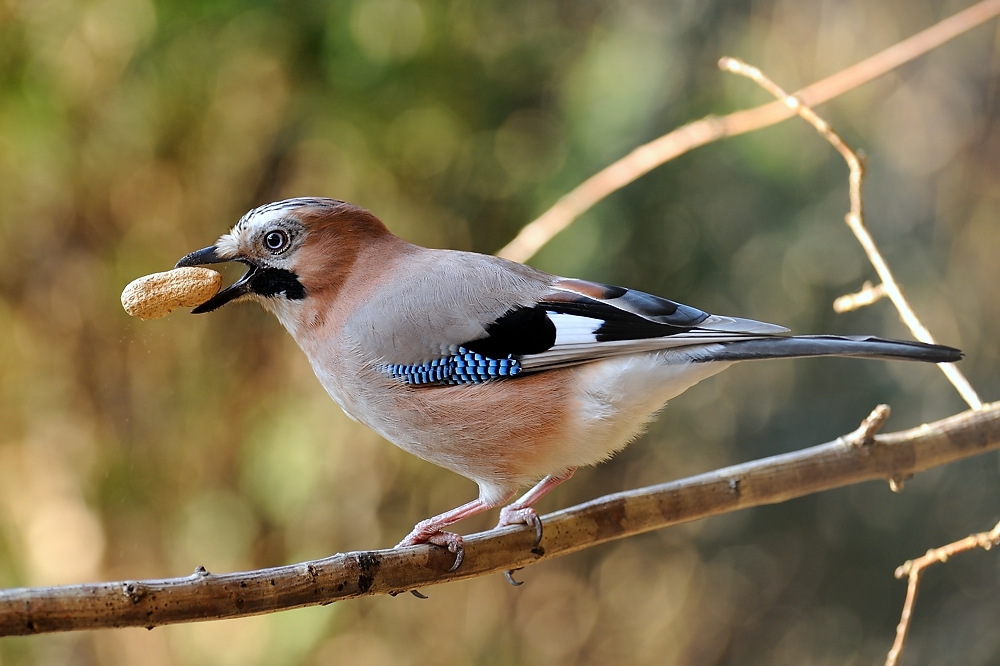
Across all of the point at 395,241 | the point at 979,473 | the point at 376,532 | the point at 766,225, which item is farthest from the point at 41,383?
the point at 979,473

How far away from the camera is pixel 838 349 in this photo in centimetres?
163

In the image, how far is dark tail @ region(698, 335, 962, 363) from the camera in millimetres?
1555

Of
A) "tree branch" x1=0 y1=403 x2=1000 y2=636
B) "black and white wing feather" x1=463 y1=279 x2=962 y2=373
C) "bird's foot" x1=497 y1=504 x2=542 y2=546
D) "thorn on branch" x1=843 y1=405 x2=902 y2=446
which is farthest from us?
"thorn on branch" x1=843 y1=405 x2=902 y2=446

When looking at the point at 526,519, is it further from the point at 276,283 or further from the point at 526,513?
the point at 276,283

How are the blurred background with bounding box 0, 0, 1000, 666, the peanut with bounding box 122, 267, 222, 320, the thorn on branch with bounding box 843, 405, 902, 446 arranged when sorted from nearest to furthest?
the peanut with bounding box 122, 267, 222, 320 < the thorn on branch with bounding box 843, 405, 902, 446 < the blurred background with bounding box 0, 0, 1000, 666

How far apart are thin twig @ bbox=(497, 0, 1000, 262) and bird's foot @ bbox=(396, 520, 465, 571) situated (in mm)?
920

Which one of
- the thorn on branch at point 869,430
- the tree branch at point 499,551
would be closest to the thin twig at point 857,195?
the tree branch at point 499,551

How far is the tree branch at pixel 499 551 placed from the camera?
4.54ft

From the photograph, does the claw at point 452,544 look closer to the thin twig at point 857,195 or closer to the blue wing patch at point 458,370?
the blue wing patch at point 458,370

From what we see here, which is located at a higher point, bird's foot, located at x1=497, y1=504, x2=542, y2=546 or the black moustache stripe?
the black moustache stripe

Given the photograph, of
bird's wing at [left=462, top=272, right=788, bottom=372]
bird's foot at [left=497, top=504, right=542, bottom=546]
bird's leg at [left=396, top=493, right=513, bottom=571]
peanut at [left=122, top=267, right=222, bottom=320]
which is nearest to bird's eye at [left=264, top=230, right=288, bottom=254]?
peanut at [left=122, top=267, right=222, bottom=320]

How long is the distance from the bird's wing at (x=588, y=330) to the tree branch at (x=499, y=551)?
0.38 meters

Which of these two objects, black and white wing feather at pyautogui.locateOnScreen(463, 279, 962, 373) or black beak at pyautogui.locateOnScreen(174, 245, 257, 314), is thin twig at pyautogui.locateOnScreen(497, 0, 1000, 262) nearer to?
black and white wing feather at pyautogui.locateOnScreen(463, 279, 962, 373)

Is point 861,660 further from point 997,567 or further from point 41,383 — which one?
point 41,383
